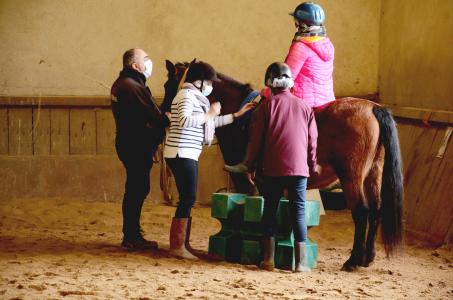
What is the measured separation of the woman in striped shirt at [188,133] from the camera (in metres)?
5.23

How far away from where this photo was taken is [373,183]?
5.39m

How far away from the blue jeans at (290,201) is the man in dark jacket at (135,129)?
3.36ft

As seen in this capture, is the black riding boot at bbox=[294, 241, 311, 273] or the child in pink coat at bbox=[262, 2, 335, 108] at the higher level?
the child in pink coat at bbox=[262, 2, 335, 108]

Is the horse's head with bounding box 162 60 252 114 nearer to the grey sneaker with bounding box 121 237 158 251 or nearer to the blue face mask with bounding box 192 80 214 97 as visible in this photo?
the blue face mask with bounding box 192 80 214 97

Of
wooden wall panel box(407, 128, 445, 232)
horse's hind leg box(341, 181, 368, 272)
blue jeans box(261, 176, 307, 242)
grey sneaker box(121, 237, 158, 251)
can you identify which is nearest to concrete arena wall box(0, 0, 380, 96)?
wooden wall panel box(407, 128, 445, 232)

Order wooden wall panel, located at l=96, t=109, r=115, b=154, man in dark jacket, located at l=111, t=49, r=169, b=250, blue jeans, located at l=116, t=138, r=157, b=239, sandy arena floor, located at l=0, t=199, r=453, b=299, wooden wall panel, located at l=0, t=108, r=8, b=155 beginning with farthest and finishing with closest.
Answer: wooden wall panel, located at l=96, t=109, r=115, b=154 → wooden wall panel, located at l=0, t=108, r=8, b=155 → blue jeans, located at l=116, t=138, r=157, b=239 → man in dark jacket, located at l=111, t=49, r=169, b=250 → sandy arena floor, located at l=0, t=199, r=453, b=299

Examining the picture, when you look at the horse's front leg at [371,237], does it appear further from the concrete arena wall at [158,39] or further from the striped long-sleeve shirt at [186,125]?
the concrete arena wall at [158,39]

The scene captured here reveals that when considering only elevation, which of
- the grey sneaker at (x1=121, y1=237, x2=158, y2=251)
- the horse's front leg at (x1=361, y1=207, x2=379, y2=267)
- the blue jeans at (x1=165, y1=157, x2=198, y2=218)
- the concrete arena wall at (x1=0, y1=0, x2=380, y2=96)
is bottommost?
the grey sneaker at (x1=121, y1=237, x2=158, y2=251)

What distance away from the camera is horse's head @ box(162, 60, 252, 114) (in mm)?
5836

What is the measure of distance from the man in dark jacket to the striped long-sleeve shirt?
0.27 meters

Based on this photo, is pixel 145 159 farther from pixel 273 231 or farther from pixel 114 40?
pixel 114 40

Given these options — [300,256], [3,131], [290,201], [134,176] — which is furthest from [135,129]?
[3,131]

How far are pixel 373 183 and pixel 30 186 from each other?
163 inches

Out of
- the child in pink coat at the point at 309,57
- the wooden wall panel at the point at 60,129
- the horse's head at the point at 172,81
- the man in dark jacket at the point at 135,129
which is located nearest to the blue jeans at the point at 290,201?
the child in pink coat at the point at 309,57
